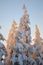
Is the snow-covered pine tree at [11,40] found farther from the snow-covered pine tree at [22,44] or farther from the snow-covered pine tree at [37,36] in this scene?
the snow-covered pine tree at [37,36]

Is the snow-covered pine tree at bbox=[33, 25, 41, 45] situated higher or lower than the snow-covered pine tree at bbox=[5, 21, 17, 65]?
higher

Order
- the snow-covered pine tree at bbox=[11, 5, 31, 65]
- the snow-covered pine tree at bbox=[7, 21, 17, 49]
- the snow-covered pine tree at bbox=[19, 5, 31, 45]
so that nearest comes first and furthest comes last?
the snow-covered pine tree at bbox=[11, 5, 31, 65] → the snow-covered pine tree at bbox=[7, 21, 17, 49] → the snow-covered pine tree at bbox=[19, 5, 31, 45]

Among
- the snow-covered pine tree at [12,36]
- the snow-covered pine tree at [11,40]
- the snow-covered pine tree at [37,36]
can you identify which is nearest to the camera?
the snow-covered pine tree at [11,40]

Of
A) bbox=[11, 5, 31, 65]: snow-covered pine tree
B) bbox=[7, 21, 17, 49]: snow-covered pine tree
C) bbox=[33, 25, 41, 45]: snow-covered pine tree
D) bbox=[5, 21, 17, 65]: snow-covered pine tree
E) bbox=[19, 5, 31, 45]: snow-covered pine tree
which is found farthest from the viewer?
bbox=[33, 25, 41, 45]: snow-covered pine tree

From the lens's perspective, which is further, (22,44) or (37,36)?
(37,36)

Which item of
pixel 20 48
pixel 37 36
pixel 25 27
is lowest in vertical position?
pixel 20 48

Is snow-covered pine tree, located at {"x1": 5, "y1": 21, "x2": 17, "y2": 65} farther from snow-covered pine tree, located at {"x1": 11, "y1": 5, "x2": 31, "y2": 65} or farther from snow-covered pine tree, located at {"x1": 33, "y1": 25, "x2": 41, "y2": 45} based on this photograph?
snow-covered pine tree, located at {"x1": 33, "y1": 25, "x2": 41, "y2": 45}

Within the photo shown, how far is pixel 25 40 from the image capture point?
146 ft

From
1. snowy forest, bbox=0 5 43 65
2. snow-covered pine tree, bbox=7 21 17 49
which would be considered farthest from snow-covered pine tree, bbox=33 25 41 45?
snow-covered pine tree, bbox=7 21 17 49

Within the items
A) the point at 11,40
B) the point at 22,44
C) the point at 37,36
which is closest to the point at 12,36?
the point at 11,40

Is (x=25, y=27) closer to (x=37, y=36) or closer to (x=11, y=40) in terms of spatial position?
(x=11, y=40)

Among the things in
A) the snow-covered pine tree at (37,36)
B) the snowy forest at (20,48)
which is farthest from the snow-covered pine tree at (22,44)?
the snow-covered pine tree at (37,36)

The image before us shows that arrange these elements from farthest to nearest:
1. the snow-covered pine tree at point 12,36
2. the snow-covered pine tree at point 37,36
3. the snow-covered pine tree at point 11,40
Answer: the snow-covered pine tree at point 37,36, the snow-covered pine tree at point 12,36, the snow-covered pine tree at point 11,40

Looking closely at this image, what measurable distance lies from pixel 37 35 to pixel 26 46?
10.0m
